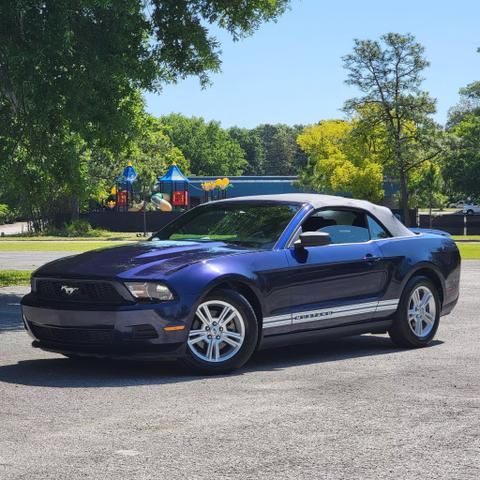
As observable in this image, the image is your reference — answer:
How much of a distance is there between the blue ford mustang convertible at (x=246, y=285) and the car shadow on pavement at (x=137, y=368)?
0.20m

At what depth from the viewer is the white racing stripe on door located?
7914mm

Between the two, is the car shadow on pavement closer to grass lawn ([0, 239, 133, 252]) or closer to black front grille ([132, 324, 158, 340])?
black front grille ([132, 324, 158, 340])

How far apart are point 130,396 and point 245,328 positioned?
139 cm

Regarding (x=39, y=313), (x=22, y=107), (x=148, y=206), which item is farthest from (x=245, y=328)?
(x=148, y=206)

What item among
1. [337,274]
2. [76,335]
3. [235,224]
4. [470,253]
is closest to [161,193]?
[470,253]

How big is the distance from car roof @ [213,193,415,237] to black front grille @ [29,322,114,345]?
7.89ft

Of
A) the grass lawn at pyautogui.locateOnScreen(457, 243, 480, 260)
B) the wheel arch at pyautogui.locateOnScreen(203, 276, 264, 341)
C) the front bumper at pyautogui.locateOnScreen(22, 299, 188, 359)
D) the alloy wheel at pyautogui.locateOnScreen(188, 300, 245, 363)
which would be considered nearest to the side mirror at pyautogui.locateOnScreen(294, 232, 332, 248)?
the wheel arch at pyautogui.locateOnScreen(203, 276, 264, 341)

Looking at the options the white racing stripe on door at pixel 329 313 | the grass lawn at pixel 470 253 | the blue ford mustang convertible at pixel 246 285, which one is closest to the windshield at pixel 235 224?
the blue ford mustang convertible at pixel 246 285

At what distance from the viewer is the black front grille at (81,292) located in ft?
24.0

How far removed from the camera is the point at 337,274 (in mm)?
8422

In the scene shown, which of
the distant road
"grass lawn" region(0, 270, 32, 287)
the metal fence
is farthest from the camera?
the metal fence

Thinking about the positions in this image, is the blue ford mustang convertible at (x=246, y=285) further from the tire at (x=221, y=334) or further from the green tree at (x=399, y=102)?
the green tree at (x=399, y=102)

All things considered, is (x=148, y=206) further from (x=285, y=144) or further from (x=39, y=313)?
(x=285, y=144)

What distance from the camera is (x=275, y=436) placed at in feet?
17.6
